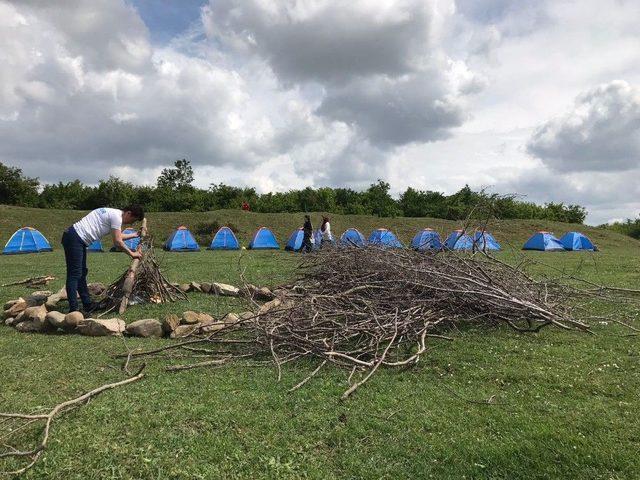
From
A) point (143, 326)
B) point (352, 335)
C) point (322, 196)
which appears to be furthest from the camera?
point (322, 196)

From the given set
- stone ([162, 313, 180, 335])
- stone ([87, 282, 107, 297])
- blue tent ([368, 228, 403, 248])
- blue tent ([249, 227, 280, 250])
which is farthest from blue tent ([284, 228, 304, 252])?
stone ([162, 313, 180, 335])

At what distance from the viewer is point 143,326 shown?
17.8 ft

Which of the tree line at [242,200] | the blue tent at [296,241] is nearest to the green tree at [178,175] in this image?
the tree line at [242,200]

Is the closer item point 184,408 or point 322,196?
point 184,408

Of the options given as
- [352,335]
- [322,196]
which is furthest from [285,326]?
[322,196]

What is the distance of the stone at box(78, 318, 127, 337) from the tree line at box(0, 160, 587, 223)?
1248 inches

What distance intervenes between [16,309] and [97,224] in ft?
5.16

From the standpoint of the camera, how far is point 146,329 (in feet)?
17.8

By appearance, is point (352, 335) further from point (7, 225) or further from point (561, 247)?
point (7, 225)

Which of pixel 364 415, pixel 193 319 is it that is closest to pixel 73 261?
pixel 193 319

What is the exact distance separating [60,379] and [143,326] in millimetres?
1490

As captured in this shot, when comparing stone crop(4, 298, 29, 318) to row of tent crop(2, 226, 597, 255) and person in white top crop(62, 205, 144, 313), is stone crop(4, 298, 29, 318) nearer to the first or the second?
person in white top crop(62, 205, 144, 313)

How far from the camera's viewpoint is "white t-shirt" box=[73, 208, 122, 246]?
6203mm

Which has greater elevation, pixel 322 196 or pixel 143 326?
pixel 322 196
